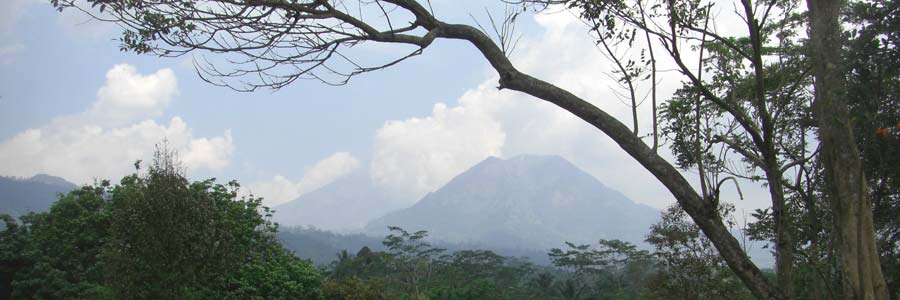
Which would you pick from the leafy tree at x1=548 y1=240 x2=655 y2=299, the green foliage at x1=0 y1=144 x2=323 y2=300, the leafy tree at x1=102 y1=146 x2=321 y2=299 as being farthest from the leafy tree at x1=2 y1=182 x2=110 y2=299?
the leafy tree at x1=548 y1=240 x2=655 y2=299

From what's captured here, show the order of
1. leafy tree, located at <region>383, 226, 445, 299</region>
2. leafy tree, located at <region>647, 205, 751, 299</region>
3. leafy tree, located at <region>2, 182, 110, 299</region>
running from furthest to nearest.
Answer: leafy tree, located at <region>383, 226, 445, 299</region> → leafy tree, located at <region>2, 182, 110, 299</region> → leafy tree, located at <region>647, 205, 751, 299</region>

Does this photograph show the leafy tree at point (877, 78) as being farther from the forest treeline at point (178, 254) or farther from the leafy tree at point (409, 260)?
the leafy tree at point (409, 260)

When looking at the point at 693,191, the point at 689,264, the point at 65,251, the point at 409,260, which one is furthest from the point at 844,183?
the point at 409,260

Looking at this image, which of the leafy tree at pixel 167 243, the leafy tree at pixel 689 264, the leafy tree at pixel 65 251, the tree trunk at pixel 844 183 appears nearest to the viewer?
the tree trunk at pixel 844 183

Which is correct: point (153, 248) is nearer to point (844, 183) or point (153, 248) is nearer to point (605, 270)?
point (844, 183)

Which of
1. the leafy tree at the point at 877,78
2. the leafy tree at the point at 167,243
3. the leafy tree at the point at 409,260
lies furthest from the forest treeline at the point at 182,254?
the leafy tree at the point at 409,260

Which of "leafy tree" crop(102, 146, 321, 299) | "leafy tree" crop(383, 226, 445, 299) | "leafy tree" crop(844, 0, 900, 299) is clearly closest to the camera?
"leafy tree" crop(844, 0, 900, 299)

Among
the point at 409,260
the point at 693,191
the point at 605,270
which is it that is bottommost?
the point at 693,191

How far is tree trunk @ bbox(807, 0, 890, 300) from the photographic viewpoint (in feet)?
10.1

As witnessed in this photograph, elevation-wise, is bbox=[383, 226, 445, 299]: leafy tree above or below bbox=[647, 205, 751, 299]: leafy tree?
above

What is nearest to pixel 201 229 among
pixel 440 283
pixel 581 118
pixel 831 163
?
pixel 581 118

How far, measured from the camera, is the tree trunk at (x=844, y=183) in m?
3.09

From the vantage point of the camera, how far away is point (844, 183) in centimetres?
317

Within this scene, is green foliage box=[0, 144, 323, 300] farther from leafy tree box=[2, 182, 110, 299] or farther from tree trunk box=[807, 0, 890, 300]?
tree trunk box=[807, 0, 890, 300]
